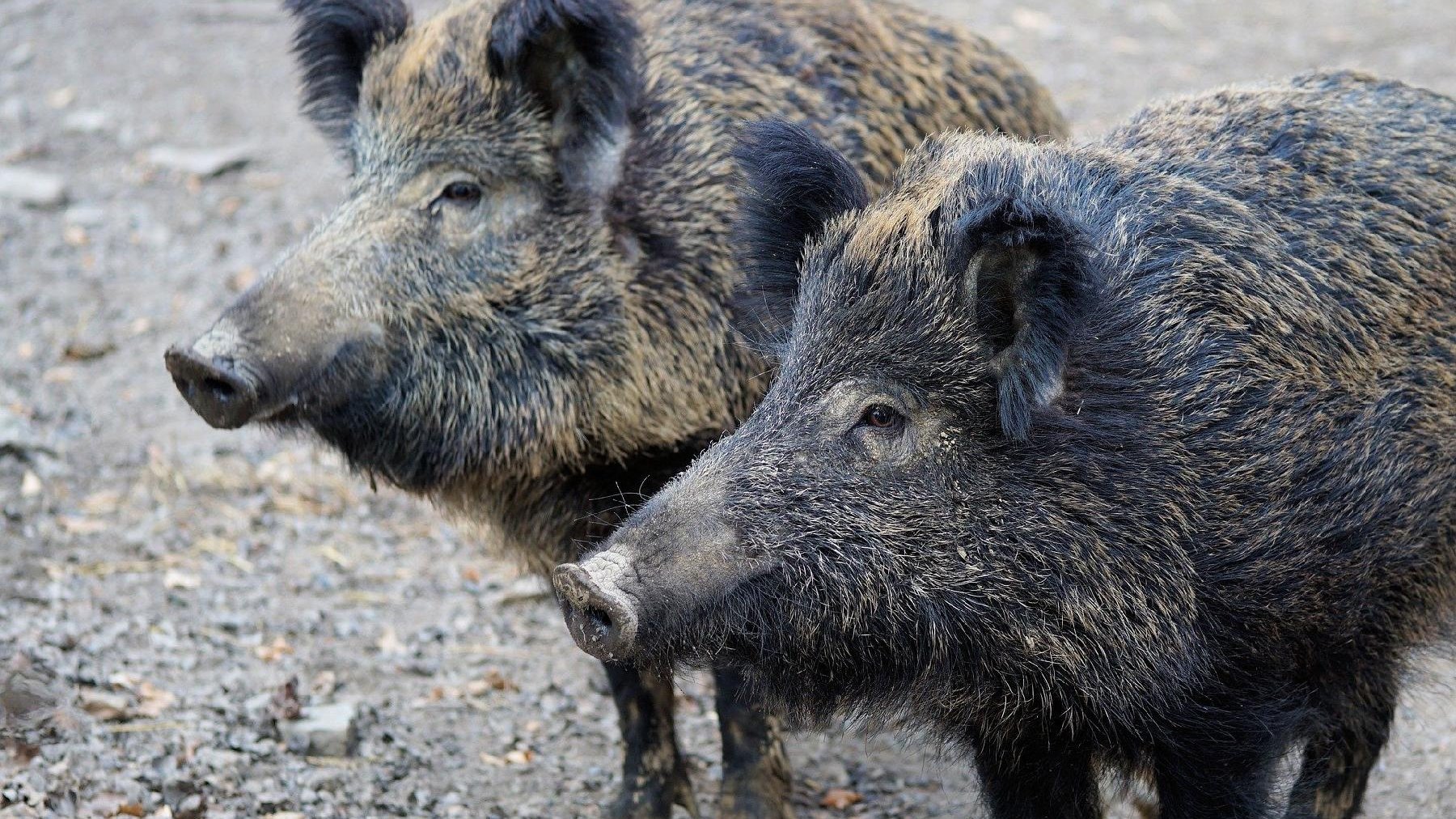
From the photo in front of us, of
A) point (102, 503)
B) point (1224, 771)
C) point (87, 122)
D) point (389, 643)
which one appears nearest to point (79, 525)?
point (102, 503)

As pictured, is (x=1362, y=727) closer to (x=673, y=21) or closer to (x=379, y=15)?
(x=673, y=21)

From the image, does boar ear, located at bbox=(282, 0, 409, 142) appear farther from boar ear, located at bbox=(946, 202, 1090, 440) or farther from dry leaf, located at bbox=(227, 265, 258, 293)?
dry leaf, located at bbox=(227, 265, 258, 293)

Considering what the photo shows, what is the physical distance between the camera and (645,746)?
5.25m

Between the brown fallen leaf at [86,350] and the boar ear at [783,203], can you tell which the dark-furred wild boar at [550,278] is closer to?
the boar ear at [783,203]

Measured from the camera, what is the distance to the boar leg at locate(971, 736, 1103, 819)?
3998 millimetres

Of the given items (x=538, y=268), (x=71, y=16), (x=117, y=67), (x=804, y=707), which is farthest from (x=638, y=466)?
(x=71, y=16)

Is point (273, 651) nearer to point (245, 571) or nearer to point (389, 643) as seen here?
point (389, 643)

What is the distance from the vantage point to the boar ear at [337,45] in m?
5.29

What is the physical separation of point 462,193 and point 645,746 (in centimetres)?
191

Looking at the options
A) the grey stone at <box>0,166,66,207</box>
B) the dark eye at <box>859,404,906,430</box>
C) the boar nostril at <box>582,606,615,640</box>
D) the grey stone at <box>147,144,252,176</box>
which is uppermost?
the dark eye at <box>859,404,906,430</box>

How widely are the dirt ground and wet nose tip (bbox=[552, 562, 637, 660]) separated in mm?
606

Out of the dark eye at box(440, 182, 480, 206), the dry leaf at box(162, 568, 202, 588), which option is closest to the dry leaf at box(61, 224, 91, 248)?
the dry leaf at box(162, 568, 202, 588)

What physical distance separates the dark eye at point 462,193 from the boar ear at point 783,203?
3.54 ft

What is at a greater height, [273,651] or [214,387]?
[214,387]
